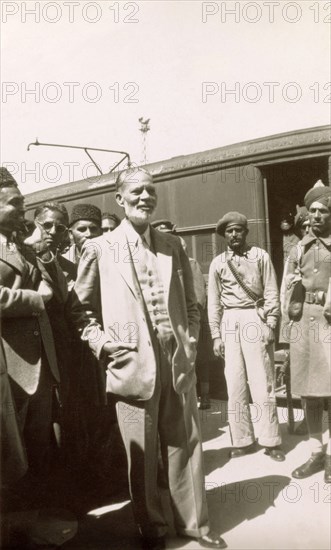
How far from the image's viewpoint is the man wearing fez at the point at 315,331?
3836mm

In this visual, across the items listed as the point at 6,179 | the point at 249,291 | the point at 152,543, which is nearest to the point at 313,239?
the point at 249,291

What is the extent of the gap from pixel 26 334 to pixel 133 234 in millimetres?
815

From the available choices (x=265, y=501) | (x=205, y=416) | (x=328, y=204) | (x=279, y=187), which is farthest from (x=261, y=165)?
(x=265, y=501)

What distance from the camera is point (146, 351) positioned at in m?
2.80

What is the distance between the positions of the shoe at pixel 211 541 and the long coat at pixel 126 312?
764mm

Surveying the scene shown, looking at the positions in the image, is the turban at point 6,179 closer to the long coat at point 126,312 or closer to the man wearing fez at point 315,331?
the long coat at point 126,312

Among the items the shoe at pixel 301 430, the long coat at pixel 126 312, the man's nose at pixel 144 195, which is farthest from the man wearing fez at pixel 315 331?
the man's nose at pixel 144 195

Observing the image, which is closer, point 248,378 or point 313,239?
point 313,239

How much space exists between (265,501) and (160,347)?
4.32 feet

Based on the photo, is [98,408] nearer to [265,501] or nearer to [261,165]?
[265,501]

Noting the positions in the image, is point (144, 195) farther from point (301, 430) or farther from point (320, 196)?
point (301, 430)

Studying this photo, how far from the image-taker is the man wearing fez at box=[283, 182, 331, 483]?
3.84 metres

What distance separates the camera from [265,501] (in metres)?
3.37

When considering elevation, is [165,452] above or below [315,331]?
below
